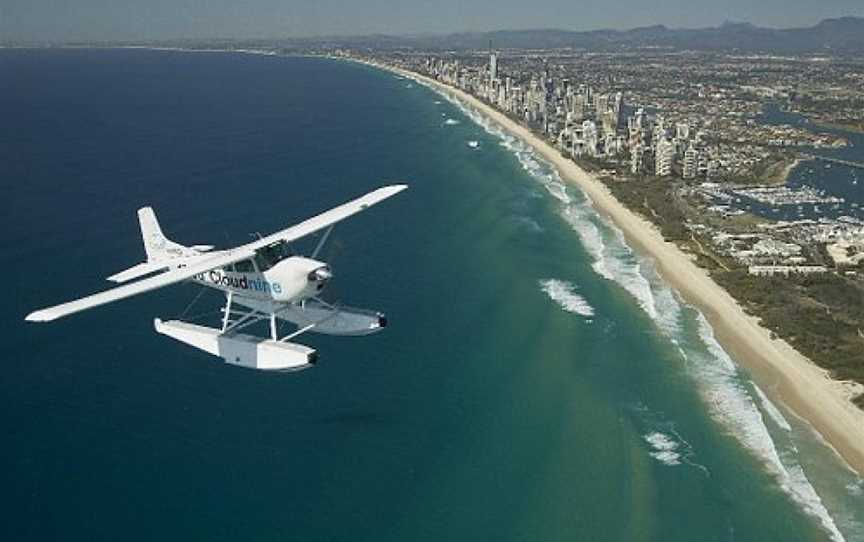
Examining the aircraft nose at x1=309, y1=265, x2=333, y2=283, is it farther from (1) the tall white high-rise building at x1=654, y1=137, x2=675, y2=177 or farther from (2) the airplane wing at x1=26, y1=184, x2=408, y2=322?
(1) the tall white high-rise building at x1=654, y1=137, x2=675, y2=177

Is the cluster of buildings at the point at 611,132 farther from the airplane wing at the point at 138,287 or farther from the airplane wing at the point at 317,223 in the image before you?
the airplane wing at the point at 138,287

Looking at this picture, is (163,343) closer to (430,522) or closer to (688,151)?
(430,522)

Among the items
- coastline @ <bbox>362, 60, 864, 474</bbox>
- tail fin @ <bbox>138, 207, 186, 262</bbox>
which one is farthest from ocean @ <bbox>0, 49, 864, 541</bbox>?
tail fin @ <bbox>138, 207, 186, 262</bbox>

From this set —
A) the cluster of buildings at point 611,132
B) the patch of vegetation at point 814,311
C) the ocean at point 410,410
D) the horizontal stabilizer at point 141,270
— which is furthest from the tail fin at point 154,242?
the cluster of buildings at point 611,132

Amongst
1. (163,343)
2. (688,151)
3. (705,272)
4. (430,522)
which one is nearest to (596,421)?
(430,522)

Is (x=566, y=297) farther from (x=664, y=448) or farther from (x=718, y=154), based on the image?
(x=718, y=154)
